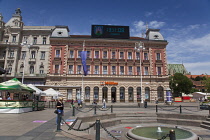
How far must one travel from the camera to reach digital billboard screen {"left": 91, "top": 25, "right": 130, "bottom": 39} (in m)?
39.5

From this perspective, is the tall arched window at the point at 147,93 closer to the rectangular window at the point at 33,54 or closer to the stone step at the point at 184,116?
the stone step at the point at 184,116

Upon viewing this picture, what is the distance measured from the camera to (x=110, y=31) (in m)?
40.1

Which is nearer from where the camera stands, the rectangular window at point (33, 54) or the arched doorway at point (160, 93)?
the arched doorway at point (160, 93)

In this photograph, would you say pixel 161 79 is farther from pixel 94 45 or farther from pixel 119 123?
pixel 119 123

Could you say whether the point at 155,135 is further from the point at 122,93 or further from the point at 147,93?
the point at 147,93

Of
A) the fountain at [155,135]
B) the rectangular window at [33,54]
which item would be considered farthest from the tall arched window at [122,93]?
the fountain at [155,135]

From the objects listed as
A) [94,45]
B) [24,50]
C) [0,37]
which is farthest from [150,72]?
[0,37]

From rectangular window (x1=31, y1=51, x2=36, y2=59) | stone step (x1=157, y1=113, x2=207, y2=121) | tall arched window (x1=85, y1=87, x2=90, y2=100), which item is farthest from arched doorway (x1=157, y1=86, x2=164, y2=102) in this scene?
rectangular window (x1=31, y1=51, x2=36, y2=59)

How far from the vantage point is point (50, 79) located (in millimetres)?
36188

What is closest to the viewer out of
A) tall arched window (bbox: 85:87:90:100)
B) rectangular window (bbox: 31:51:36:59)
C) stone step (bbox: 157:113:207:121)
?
stone step (bbox: 157:113:207:121)

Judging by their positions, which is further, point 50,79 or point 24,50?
point 24,50

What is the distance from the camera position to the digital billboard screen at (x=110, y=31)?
39.5m

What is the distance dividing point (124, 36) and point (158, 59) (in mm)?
→ 10609

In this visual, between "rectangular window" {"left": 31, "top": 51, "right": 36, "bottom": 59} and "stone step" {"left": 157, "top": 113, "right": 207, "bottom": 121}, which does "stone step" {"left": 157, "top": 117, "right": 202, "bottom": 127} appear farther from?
"rectangular window" {"left": 31, "top": 51, "right": 36, "bottom": 59}
